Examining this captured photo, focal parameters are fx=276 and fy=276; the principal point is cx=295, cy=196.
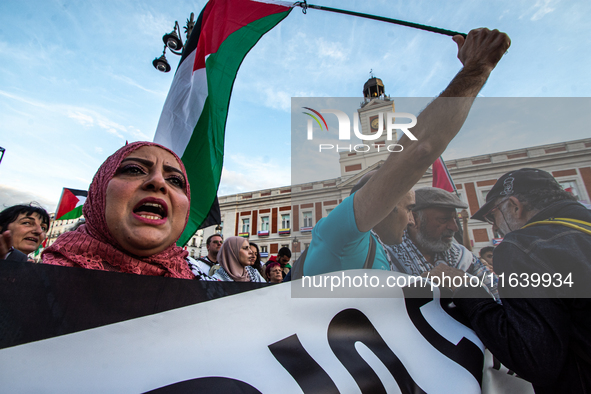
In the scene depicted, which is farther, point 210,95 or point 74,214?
point 74,214

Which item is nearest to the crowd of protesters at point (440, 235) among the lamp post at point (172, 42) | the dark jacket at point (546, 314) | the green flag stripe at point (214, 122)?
the dark jacket at point (546, 314)

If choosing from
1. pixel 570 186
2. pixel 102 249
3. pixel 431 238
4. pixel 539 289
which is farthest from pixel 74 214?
pixel 570 186

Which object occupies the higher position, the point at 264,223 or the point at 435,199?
the point at 264,223

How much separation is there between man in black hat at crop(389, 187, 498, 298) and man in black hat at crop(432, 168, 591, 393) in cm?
13

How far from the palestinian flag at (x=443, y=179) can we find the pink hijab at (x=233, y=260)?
2.33 metres

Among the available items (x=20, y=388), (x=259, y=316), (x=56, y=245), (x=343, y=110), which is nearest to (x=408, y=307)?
(x=259, y=316)

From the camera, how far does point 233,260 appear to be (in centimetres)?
317

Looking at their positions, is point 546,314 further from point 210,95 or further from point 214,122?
point 210,95

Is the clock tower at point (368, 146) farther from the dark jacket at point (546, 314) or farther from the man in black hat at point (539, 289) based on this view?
the dark jacket at point (546, 314)

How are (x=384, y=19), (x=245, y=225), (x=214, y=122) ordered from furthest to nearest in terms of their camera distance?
(x=245, y=225) → (x=214, y=122) → (x=384, y=19)

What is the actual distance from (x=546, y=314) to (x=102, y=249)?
5.38 ft

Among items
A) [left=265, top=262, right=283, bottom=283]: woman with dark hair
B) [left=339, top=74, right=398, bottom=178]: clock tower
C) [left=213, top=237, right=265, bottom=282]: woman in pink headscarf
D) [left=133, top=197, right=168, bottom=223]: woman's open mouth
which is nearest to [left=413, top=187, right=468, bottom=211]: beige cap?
[left=339, top=74, right=398, bottom=178]: clock tower

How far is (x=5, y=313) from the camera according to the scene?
2.09ft

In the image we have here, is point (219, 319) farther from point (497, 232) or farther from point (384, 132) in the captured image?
point (497, 232)
